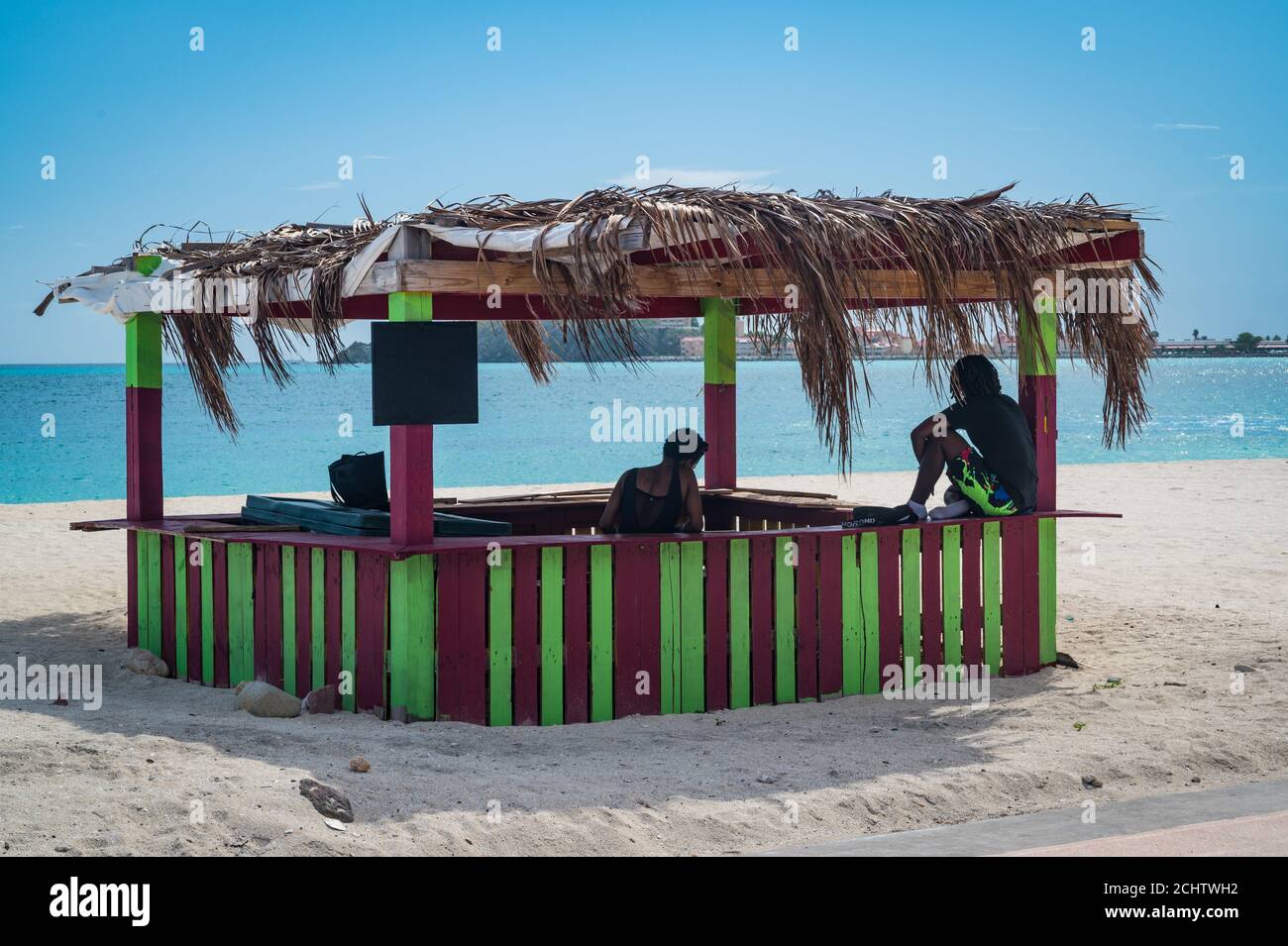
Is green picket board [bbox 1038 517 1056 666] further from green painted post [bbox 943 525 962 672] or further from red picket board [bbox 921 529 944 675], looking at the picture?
red picket board [bbox 921 529 944 675]

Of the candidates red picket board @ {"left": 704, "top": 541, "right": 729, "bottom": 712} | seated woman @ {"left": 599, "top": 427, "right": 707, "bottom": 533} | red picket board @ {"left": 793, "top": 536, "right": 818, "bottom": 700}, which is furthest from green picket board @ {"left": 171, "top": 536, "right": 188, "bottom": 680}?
red picket board @ {"left": 793, "top": 536, "right": 818, "bottom": 700}

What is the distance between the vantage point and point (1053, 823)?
18.8ft

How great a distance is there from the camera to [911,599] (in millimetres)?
8164

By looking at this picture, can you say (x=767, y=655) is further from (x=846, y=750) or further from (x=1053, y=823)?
(x=1053, y=823)

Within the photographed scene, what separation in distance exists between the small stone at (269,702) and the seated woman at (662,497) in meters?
1.95

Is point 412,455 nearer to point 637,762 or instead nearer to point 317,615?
point 317,615

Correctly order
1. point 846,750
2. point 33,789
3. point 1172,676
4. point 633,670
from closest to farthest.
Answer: point 33,789, point 846,750, point 633,670, point 1172,676

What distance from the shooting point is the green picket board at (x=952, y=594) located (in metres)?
8.30

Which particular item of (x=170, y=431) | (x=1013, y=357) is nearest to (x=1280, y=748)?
(x=1013, y=357)

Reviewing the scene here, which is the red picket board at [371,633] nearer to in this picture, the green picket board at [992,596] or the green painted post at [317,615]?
the green painted post at [317,615]

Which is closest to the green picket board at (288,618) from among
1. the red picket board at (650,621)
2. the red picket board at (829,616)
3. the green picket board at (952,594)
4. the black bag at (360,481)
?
the black bag at (360,481)

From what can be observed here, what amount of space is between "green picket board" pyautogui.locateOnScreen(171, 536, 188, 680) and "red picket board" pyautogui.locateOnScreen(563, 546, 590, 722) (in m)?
2.70

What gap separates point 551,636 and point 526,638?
130mm

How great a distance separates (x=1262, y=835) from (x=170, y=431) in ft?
226
